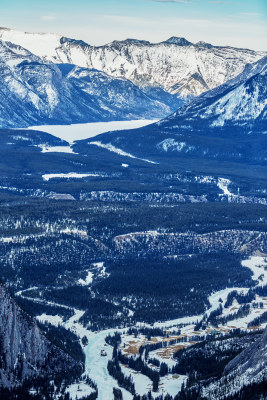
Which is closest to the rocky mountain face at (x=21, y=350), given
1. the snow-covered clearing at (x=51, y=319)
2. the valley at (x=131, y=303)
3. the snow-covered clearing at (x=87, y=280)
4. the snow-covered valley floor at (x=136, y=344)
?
the valley at (x=131, y=303)

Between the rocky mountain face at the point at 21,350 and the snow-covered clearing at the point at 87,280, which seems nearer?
the rocky mountain face at the point at 21,350

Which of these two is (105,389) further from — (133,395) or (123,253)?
(123,253)

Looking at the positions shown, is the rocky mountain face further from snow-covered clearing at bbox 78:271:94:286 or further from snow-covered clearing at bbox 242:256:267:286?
snow-covered clearing at bbox 242:256:267:286

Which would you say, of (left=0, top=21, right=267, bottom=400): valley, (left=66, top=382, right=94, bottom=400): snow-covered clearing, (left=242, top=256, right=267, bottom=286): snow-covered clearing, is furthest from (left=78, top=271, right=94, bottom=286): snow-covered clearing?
(left=66, top=382, right=94, bottom=400): snow-covered clearing

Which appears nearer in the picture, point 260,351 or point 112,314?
point 260,351

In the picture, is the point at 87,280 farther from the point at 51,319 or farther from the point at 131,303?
the point at 51,319

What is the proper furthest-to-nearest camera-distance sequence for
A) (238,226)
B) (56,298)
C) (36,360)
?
1. (238,226)
2. (56,298)
3. (36,360)

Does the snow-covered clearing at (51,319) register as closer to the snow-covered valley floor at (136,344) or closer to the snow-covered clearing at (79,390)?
the snow-covered valley floor at (136,344)

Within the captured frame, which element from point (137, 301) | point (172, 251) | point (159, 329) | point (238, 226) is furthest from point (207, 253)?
point (159, 329)
